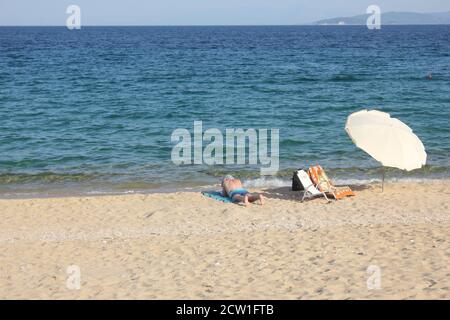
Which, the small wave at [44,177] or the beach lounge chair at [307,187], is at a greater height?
the beach lounge chair at [307,187]

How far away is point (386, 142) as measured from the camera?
13.3m

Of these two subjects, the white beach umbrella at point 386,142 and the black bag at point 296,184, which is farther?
the black bag at point 296,184

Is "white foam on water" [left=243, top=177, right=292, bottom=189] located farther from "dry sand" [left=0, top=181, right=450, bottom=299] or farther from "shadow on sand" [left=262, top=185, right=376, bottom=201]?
"dry sand" [left=0, top=181, right=450, bottom=299]

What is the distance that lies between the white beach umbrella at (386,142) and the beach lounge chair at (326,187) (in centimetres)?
108

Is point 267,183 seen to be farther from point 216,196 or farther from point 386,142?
point 386,142

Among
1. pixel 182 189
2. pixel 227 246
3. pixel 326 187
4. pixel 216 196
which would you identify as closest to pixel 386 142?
pixel 326 187

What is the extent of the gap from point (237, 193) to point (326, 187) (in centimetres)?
205

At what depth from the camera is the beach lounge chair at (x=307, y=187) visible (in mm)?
13375

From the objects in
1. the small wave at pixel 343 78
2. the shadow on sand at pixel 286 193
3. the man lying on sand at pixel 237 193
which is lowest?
the shadow on sand at pixel 286 193

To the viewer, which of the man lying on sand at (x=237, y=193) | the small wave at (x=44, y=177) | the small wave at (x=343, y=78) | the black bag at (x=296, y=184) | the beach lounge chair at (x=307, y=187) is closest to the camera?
the man lying on sand at (x=237, y=193)

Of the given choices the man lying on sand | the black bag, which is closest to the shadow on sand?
the black bag

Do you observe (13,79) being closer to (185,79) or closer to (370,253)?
(185,79)

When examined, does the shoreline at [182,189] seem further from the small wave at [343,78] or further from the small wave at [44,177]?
the small wave at [343,78]

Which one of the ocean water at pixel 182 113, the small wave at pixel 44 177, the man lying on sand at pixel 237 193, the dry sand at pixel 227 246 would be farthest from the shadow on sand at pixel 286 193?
the small wave at pixel 44 177
